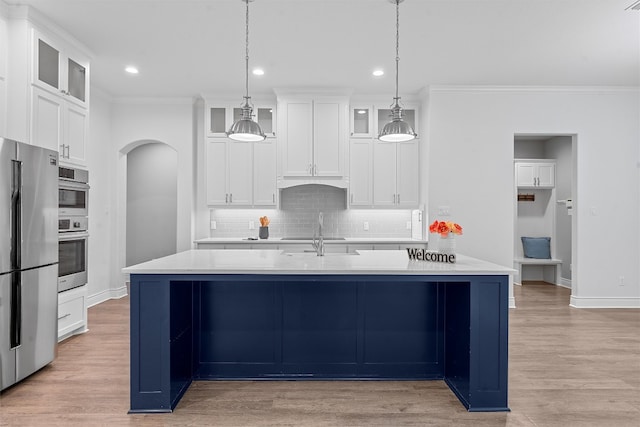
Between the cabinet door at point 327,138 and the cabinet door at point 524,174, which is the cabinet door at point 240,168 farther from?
the cabinet door at point 524,174

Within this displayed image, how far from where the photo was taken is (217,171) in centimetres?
571

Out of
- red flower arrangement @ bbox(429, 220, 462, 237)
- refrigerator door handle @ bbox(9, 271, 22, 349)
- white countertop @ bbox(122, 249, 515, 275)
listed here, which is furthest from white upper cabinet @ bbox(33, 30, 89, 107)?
red flower arrangement @ bbox(429, 220, 462, 237)

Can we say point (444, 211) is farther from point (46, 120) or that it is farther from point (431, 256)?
point (46, 120)

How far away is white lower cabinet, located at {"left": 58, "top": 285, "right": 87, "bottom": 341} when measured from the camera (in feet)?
12.2

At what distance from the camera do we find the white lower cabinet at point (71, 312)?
146 inches

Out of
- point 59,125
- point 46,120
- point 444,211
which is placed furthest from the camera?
point 444,211

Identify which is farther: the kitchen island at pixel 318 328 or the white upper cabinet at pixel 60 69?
the white upper cabinet at pixel 60 69

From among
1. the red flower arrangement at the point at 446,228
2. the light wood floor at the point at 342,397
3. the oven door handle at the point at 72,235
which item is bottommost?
the light wood floor at the point at 342,397

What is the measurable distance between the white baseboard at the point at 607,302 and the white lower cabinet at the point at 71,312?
590 cm

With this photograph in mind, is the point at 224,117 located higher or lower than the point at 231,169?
higher

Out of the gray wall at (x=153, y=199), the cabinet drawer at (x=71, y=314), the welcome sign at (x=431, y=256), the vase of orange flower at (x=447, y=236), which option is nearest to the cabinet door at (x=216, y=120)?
the gray wall at (x=153, y=199)

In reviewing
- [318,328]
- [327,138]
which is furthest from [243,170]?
[318,328]

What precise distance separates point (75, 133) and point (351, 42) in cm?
282

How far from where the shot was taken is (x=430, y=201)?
5.38 meters
